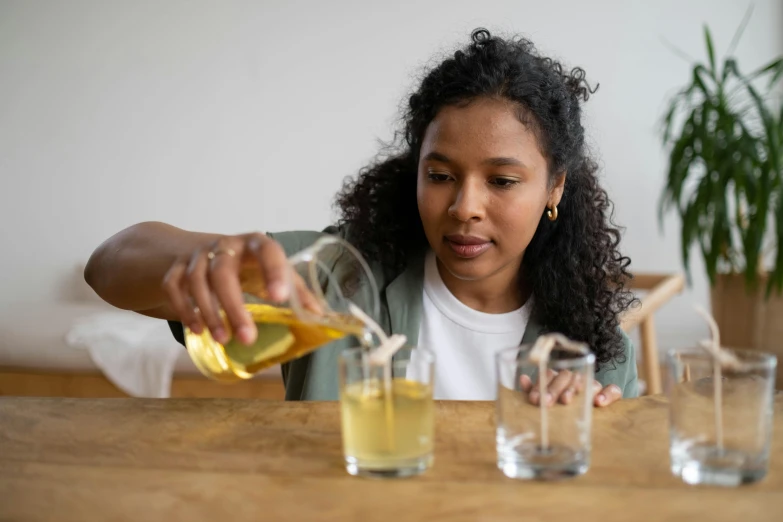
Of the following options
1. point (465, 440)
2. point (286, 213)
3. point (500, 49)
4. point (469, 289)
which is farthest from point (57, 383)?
point (465, 440)

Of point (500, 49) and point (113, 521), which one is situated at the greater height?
point (500, 49)

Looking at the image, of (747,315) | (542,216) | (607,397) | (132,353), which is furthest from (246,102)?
(607,397)

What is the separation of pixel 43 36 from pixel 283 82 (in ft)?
3.73

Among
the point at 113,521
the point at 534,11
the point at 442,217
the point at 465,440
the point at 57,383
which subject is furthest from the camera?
the point at 534,11

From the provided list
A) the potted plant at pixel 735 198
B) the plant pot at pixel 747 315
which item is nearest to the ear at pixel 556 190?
the potted plant at pixel 735 198

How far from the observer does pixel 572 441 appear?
755 mm

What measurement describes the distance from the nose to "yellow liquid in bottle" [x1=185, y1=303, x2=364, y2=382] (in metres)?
0.44

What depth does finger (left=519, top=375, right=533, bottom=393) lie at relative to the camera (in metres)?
0.75

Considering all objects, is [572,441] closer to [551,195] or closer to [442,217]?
[442,217]

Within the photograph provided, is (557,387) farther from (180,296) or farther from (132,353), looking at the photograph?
(132,353)

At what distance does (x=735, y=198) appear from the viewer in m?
3.04

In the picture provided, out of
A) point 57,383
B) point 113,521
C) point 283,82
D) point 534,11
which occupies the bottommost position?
point 57,383

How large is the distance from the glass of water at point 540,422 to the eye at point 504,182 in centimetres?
57

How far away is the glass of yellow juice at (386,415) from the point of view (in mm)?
737
